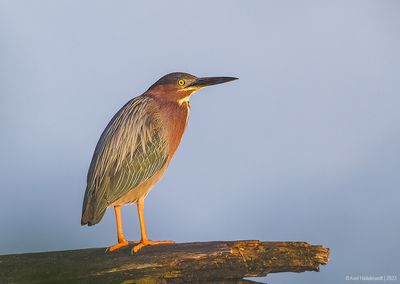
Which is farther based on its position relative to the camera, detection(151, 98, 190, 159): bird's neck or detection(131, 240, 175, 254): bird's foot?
detection(151, 98, 190, 159): bird's neck

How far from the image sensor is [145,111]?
800 cm

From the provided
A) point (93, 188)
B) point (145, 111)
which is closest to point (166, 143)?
point (145, 111)

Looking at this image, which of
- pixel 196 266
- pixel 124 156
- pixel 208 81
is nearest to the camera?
pixel 196 266

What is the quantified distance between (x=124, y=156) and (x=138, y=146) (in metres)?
0.23

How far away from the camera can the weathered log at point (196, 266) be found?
5.50m

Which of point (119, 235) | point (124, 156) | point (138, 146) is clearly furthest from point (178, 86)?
point (119, 235)

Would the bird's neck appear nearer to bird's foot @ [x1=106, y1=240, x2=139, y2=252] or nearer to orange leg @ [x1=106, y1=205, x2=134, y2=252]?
orange leg @ [x1=106, y1=205, x2=134, y2=252]

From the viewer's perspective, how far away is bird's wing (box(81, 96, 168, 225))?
24.7 feet

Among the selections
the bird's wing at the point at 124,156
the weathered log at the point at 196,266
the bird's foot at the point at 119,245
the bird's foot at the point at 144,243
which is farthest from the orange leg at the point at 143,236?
the weathered log at the point at 196,266

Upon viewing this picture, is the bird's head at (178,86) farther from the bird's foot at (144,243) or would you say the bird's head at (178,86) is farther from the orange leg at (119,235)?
the bird's foot at (144,243)

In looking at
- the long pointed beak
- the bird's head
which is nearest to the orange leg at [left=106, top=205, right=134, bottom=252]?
the bird's head

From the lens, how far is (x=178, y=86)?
8.28 meters

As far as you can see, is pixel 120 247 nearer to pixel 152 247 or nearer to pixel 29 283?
pixel 152 247

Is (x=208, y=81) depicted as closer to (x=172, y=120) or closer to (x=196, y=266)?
(x=172, y=120)
